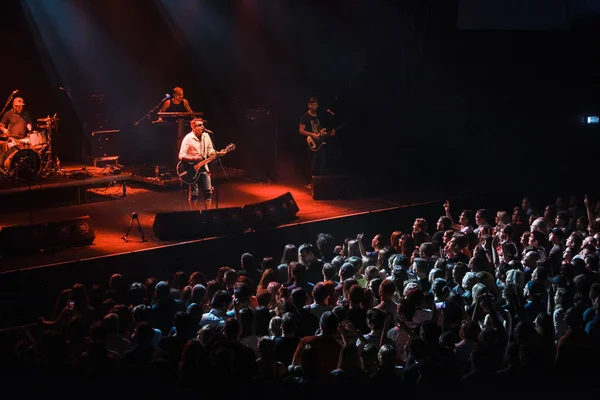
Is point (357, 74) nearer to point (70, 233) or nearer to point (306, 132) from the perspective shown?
point (306, 132)

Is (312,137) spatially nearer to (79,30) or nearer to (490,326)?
(79,30)

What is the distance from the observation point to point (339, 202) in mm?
13656

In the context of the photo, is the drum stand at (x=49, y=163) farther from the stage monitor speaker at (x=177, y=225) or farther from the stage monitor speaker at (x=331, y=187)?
the stage monitor speaker at (x=331, y=187)

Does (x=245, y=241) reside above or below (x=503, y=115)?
below

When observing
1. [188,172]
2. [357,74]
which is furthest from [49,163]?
[357,74]

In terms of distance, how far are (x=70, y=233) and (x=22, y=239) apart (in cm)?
61

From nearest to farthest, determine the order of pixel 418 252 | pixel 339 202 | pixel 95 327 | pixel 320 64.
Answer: pixel 95 327, pixel 418 252, pixel 339 202, pixel 320 64

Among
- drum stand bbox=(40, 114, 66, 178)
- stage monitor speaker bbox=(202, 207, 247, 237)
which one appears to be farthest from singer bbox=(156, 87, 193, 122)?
stage monitor speaker bbox=(202, 207, 247, 237)

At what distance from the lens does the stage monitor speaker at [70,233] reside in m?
10.5

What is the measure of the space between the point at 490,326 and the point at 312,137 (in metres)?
8.75

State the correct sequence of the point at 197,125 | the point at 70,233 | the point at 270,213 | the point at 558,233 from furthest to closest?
the point at 197,125, the point at 270,213, the point at 70,233, the point at 558,233

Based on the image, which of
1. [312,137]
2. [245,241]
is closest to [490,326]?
[245,241]

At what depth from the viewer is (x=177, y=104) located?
1515 cm

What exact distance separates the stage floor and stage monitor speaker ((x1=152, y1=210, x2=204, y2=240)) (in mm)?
149
